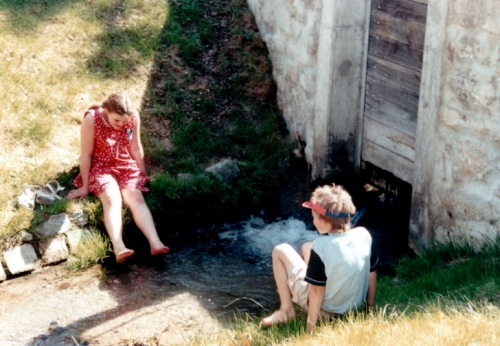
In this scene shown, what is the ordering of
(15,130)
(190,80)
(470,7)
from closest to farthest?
(470,7), (15,130), (190,80)

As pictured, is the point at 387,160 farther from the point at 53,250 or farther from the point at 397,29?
the point at 53,250

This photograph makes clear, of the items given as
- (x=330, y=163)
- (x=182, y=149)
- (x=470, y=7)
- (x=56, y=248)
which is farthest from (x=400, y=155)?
(x=56, y=248)

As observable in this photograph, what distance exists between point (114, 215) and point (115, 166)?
538 millimetres

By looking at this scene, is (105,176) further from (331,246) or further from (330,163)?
(331,246)

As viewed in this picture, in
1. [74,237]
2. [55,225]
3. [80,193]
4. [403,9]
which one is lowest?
[74,237]

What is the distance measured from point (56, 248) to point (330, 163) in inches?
107

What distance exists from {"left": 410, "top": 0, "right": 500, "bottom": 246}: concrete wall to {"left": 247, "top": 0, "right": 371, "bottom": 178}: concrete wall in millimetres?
1251

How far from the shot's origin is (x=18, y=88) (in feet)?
23.3

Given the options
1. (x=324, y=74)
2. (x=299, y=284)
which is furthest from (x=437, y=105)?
(x=299, y=284)

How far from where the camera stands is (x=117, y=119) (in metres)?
6.11

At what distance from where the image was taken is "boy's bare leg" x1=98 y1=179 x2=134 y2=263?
592 centimetres

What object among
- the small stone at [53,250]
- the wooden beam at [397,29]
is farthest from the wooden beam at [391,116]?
the small stone at [53,250]

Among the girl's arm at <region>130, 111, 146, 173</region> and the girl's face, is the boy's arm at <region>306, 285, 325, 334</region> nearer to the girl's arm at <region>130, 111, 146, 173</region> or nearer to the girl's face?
the girl's face

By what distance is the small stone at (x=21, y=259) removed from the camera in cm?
592
